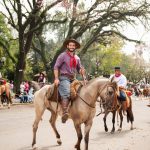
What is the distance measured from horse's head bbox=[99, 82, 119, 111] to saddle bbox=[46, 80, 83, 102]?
51 centimetres

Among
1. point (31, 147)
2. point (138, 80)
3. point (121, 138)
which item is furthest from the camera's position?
point (138, 80)

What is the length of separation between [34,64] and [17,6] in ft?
112

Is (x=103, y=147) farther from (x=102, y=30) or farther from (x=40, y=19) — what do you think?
(x=102, y=30)

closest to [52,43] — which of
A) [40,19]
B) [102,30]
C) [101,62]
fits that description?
[101,62]

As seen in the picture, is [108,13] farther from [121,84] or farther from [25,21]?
[121,84]

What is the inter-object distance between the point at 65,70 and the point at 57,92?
525 mm

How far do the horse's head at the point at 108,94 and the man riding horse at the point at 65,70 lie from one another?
75 cm

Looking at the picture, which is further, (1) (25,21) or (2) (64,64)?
(1) (25,21)

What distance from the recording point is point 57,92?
10.4 meters

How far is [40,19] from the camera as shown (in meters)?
36.5

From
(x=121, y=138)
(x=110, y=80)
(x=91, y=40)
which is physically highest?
(x=91, y=40)

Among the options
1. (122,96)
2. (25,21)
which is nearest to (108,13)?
(25,21)

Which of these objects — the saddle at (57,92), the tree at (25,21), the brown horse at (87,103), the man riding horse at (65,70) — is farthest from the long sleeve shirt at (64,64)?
the tree at (25,21)

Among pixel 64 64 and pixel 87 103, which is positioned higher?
pixel 64 64
